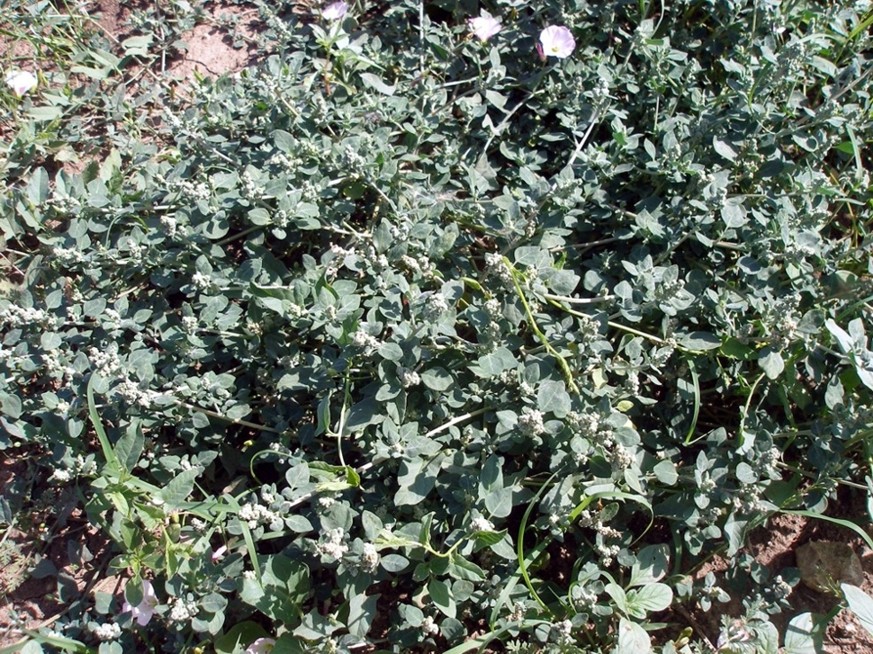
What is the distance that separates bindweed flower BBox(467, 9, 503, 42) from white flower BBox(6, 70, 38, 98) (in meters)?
1.81

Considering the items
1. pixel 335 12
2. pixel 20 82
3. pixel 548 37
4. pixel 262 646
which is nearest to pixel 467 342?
pixel 262 646

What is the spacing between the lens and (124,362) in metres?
2.41

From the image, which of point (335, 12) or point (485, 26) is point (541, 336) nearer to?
point (485, 26)

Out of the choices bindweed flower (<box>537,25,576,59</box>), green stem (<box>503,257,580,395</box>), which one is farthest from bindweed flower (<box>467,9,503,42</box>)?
green stem (<box>503,257,580,395</box>)

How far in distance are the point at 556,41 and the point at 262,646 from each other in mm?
2313

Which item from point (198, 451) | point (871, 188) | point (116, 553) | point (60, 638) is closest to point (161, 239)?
point (198, 451)

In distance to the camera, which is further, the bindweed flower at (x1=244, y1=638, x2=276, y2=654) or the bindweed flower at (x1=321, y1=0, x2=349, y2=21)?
the bindweed flower at (x1=321, y1=0, x2=349, y2=21)

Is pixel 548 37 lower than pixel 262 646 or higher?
higher

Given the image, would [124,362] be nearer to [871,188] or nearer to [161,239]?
[161,239]

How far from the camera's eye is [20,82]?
329 cm

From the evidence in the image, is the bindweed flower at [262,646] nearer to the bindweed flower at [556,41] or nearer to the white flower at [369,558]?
the white flower at [369,558]

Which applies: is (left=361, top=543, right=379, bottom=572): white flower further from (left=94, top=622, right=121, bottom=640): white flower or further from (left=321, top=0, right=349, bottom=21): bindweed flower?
(left=321, top=0, right=349, bottom=21): bindweed flower

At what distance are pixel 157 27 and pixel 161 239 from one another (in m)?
1.50

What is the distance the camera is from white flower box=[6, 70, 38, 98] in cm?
329
